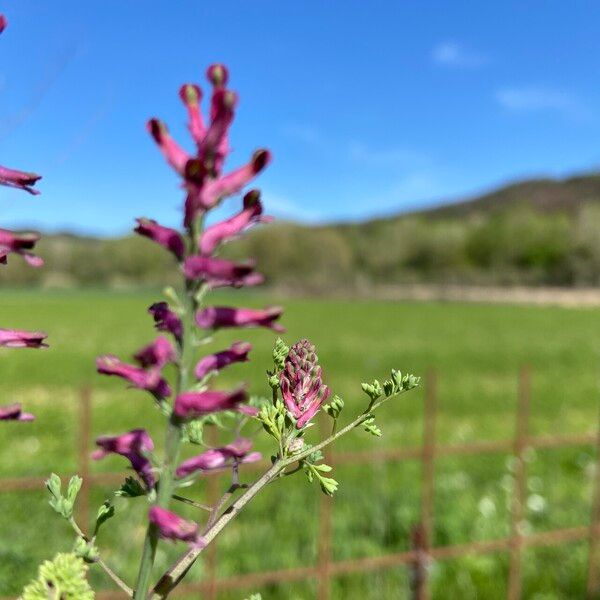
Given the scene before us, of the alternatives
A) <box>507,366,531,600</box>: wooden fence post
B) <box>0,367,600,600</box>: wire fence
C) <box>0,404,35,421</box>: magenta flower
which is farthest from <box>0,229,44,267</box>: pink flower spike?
<box>507,366,531,600</box>: wooden fence post

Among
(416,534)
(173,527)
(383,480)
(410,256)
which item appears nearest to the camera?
(173,527)

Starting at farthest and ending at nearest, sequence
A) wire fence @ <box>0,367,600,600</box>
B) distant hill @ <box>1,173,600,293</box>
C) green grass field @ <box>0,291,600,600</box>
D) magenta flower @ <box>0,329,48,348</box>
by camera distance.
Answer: distant hill @ <box>1,173,600,293</box>
green grass field @ <box>0,291,600,600</box>
wire fence @ <box>0,367,600,600</box>
magenta flower @ <box>0,329,48,348</box>

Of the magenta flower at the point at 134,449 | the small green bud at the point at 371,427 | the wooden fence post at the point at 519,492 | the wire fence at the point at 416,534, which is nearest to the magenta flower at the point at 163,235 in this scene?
the magenta flower at the point at 134,449

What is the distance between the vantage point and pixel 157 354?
1.55ft

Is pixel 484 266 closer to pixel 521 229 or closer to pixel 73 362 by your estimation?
pixel 521 229

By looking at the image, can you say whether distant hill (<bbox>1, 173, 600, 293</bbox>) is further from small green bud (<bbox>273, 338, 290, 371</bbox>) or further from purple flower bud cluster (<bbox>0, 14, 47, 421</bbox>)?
purple flower bud cluster (<bbox>0, 14, 47, 421</bbox>)

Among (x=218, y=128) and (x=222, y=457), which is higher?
(x=218, y=128)

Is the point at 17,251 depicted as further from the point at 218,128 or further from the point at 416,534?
the point at 416,534

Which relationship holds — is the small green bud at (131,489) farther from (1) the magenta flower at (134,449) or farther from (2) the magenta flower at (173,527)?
(2) the magenta flower at (173,527)

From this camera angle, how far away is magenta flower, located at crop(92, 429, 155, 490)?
0.51 meters

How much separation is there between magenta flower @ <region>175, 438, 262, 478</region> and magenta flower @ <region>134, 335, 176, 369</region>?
9cm

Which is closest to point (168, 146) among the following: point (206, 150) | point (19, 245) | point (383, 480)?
point (206, 150)

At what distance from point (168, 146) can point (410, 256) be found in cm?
13373

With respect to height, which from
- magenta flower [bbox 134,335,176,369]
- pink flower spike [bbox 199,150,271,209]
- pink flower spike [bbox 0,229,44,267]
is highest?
pink flower spike [bbox 199,150,271,209]
